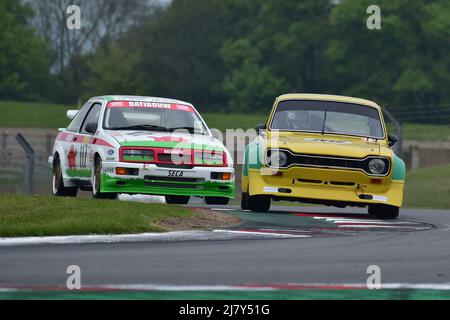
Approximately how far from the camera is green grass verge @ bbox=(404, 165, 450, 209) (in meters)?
28.5

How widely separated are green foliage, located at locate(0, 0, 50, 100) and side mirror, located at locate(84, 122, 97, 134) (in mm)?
67196

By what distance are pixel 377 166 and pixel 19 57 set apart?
235 feet

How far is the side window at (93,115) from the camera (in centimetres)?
1905

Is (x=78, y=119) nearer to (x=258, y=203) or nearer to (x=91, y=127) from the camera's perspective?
(x=91, y=127)

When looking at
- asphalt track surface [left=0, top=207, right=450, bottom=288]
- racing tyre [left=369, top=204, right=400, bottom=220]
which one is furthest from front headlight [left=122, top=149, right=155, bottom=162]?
racing tyre [left=369, top=204, right=400, bottom=220]

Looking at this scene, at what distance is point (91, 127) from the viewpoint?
1855 cm

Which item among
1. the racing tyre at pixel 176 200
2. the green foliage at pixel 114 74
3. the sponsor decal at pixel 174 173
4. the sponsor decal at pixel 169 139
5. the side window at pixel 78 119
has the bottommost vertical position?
the racing tyre at pixel 176 200

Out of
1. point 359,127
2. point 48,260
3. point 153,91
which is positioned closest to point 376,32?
point 153,91

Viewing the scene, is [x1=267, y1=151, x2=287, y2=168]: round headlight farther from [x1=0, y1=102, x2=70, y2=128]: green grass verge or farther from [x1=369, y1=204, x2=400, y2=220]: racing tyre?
[x1=0, y1=102, x2=70, y2=128]: green grass verge

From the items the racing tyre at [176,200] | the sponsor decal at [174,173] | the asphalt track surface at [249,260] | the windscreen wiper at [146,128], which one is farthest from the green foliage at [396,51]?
the asphalt track surface at [249,260]

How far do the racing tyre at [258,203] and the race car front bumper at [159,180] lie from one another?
0.54m

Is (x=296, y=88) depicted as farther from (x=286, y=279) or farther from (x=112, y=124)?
(x=286, y=279)

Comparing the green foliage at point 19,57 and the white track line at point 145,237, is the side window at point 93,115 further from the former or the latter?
the green foliage at point 19,57
